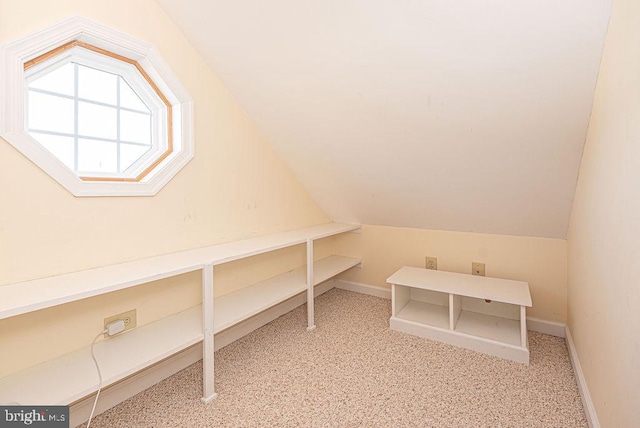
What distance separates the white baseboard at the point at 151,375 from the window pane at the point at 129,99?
1434 millimetres

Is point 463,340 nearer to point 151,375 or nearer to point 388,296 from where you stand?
point 388,296

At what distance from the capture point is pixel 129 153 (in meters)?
1.82

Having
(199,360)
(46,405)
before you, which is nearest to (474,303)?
(199,360)

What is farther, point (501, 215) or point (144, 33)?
point (501, 215)

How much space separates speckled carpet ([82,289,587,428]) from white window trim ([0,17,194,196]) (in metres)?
1.07

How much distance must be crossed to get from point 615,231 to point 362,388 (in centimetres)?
131

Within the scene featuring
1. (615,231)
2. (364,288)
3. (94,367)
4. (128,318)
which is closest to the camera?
(615,231)

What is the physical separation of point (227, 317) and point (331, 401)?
70cm

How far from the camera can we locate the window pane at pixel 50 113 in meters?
1.45

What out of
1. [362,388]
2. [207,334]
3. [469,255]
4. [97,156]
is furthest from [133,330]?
[469,255]

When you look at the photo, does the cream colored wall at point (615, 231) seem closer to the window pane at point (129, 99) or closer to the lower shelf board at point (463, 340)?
the lower shelf board at point (463, 340)

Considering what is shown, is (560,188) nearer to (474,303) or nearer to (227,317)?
(474,303)

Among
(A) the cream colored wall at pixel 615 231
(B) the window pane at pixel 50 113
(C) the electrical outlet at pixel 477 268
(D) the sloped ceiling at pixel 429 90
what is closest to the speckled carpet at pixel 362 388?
(A) the cream colored wall at pixel 615 231

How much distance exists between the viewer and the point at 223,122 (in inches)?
82.4
